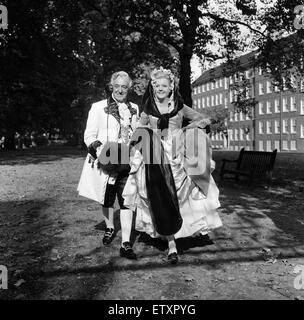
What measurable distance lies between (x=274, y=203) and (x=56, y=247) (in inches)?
201

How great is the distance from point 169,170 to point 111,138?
2.83 feet

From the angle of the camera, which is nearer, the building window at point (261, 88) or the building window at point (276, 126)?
the building window at point (276, 126)

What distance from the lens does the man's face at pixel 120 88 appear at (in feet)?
17.1

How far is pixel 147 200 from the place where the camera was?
513 cm

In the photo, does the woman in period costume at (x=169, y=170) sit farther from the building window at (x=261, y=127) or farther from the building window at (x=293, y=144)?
the building window at (x=261, y=127)

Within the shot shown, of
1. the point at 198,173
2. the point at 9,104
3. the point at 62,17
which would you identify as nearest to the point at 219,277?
the point at 198,173

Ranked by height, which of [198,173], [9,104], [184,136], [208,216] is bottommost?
[208,216]

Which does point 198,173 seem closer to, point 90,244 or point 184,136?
point 184,136

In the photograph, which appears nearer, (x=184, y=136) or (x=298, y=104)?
(x=184, y=136)

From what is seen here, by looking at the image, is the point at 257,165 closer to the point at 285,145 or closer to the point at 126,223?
the point at 126,223

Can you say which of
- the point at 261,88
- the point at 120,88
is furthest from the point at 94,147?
the point at 261,88

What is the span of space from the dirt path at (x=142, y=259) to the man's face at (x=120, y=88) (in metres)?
1.91

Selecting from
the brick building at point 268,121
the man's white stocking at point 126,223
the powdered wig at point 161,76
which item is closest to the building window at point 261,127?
the brick building at point 268,121
